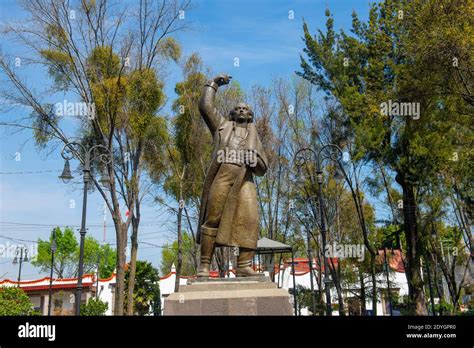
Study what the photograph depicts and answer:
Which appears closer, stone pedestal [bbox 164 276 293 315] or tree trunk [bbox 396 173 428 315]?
stone pedestal [bbox 164 276 293 315]

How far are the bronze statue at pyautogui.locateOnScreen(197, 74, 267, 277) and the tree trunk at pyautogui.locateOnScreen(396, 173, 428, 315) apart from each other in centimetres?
1196

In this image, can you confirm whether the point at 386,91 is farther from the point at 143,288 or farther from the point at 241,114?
the point at 143,288

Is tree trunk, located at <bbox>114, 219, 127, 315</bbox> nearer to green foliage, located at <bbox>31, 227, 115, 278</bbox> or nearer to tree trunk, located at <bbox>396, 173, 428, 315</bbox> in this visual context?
tree trunk, located at <bbox>396, 173, 428, 315</bbox>

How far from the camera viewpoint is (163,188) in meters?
24.5

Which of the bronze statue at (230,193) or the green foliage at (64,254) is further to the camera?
the green foliage at (64,254)

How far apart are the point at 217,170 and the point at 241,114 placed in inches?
45.0

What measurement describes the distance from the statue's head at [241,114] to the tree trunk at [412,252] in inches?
458

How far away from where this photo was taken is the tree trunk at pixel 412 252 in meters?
17.2

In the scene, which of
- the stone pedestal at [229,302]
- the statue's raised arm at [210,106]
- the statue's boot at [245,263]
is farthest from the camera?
the statue's raised arm at [210,106]

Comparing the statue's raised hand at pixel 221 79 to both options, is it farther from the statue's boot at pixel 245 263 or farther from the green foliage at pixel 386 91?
the green foliage at pixel 386 91

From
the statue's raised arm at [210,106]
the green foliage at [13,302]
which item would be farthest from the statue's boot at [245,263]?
the green foliage at [13,302]

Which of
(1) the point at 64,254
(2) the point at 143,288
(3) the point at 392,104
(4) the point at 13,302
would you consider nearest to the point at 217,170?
(3) the point at 392,104

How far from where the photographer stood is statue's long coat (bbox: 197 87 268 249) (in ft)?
22.9

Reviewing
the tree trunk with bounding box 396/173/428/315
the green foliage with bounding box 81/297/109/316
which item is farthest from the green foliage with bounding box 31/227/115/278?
the tree trunk with bounding box 396/173/428/315
